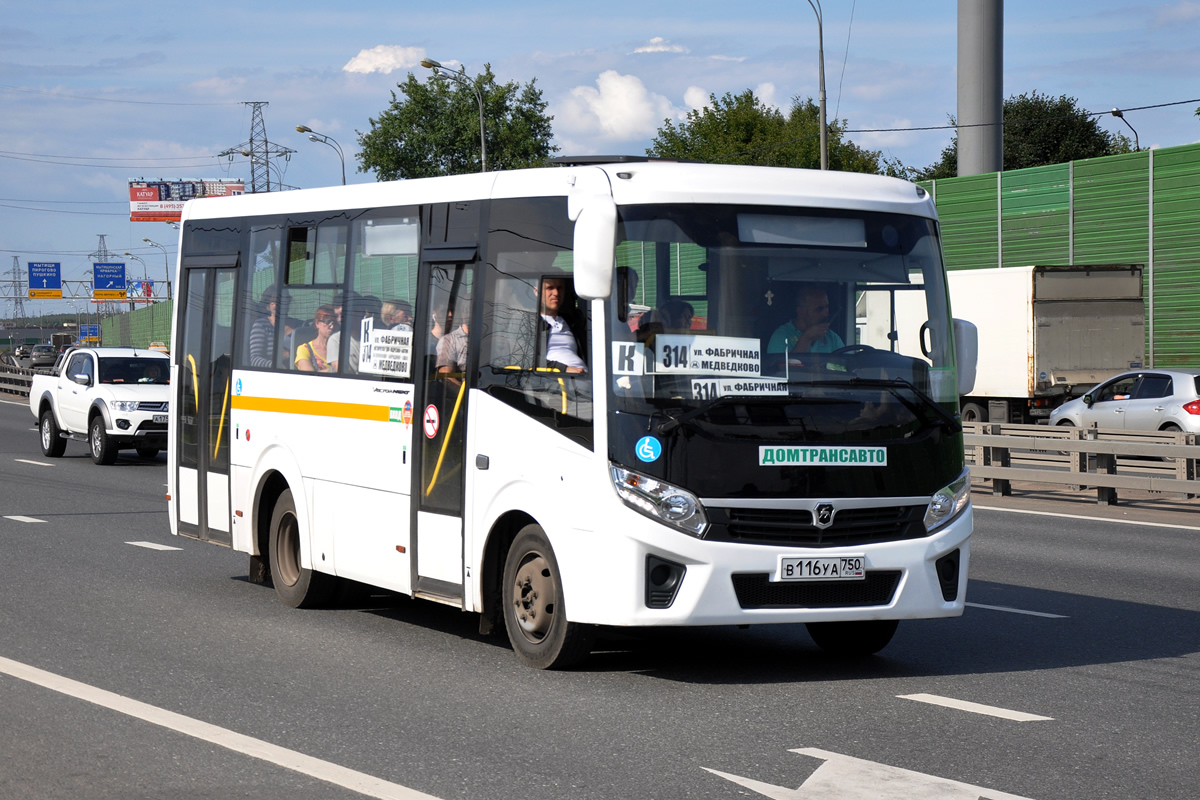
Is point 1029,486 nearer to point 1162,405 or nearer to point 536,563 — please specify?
→ point 1162,405

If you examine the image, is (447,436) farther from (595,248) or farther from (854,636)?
(854,636)

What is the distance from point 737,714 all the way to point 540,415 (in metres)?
1.87

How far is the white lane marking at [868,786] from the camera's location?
5598 millimetres

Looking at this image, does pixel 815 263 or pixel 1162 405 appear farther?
pixel 1162 405

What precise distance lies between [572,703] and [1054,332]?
2645 cm

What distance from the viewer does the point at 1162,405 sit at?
80.6 feet

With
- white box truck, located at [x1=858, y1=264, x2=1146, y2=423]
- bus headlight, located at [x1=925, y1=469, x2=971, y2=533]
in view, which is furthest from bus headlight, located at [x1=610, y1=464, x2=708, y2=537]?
white box truck, located at [x1=858, y1=264, x2=1146, y2=423]

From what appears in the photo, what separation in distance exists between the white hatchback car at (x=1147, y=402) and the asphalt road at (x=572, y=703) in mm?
13113

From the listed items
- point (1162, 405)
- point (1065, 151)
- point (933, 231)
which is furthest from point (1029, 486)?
point (1065, 151)

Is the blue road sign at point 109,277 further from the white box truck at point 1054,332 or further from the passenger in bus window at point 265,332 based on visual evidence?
the passenger in bus window at point 265,332

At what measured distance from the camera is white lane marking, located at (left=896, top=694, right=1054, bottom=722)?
274 inches

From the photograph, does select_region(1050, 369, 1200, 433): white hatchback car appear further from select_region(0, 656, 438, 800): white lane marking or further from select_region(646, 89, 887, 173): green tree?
select_region(646, 89, 887, 173): green tree

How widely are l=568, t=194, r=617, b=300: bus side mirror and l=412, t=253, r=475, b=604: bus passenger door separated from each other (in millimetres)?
1268

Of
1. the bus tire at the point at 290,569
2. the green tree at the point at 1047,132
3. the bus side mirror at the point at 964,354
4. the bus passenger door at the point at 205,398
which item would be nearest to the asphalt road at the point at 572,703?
the bus tire at the point at 290,569
